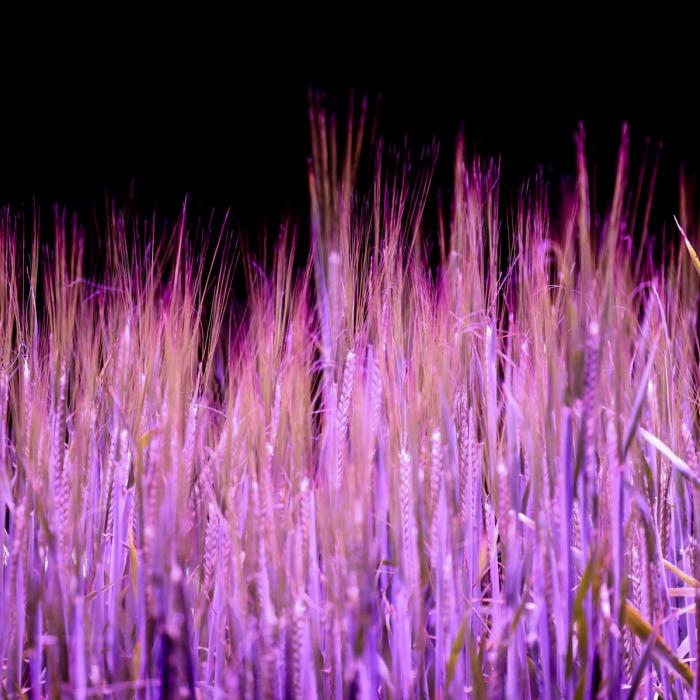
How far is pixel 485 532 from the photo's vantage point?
1.10 m

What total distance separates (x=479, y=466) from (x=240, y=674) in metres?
0.36

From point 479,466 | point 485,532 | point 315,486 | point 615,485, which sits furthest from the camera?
point 485,532

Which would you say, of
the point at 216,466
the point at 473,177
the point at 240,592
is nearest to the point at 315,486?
the point at 240,592

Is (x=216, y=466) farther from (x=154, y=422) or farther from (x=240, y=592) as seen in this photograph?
(x=240, y=592)

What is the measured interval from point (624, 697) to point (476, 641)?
17cm

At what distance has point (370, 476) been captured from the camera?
0.83m

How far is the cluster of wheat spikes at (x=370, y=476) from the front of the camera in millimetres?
744

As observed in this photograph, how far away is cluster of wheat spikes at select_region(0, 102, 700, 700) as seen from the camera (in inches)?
29.3

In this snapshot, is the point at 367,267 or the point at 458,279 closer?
the point at 458,279

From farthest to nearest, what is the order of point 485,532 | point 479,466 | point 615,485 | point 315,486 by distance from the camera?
point 485,532, point 479,466, point 315,486, point 615,485

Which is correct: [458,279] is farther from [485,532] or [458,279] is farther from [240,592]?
[240,592]

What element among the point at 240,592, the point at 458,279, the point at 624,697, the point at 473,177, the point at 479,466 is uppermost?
the point at 473,177

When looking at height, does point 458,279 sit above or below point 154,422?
above

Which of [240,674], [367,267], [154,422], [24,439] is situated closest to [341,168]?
[367,267]
